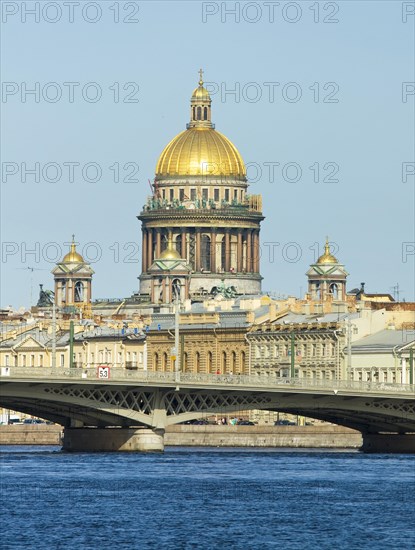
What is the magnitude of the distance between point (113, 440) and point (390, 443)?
12.7 metres

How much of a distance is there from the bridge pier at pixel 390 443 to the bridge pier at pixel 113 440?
1046 cm

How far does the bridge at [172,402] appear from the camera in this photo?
132m

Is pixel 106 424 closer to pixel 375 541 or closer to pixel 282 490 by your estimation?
pixel 282 490

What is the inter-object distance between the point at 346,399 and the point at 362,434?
8.18 meters

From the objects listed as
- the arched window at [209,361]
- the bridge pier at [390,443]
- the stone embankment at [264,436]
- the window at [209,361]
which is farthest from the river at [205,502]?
the arched window at [209,361]

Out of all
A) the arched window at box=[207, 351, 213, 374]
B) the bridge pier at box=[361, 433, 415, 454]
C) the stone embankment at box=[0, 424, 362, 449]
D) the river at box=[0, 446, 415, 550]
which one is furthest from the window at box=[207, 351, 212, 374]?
the river at box=[0, 446, 415, 550]

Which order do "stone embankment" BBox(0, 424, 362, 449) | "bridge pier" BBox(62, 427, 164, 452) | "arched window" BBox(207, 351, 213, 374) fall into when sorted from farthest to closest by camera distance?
"arched window" BBox(207, 351, 213, 374) → "stone embankment" BBox(0, 424, 362, 449) → "bridge pier" BBox(62, 427, 164, 452)

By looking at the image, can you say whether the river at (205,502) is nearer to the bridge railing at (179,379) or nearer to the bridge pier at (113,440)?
the bridge pier at (113,440)

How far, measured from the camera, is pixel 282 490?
4232 inches

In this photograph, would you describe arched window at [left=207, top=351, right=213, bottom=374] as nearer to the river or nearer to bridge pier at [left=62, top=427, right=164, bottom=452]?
bridge pier at [left=62, top=427, right=164, bottom=452]

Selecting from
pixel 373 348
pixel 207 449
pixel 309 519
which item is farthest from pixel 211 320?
pixel 309 519

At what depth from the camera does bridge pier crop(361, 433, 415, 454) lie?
→ 5507 inches

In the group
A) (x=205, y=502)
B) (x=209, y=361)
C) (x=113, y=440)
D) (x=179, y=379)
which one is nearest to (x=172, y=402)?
(x=179, y=379)

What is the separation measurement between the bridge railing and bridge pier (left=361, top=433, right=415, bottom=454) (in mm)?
2269
